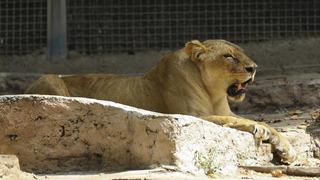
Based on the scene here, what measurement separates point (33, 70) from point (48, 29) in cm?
62

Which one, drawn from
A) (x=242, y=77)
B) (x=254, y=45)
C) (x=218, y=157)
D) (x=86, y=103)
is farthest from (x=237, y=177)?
(x=254, y=45)

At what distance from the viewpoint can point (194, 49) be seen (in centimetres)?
837

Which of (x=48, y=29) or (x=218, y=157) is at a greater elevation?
(x=48, y=29)

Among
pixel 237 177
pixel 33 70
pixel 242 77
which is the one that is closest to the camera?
pixel 237 177

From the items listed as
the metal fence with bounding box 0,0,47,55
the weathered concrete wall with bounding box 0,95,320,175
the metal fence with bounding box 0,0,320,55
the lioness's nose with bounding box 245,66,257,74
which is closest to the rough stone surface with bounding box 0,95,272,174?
the weathered concrete wall with bounding box 0,95,320,175

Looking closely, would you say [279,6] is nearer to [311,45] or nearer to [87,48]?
[311,45]

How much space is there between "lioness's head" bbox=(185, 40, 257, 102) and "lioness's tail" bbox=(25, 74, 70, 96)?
132cm

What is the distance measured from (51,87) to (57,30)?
364cm

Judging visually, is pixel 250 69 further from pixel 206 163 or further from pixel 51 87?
pixel 206 163

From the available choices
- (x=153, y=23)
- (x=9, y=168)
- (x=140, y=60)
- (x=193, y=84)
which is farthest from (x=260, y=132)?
(x=153, y=23)

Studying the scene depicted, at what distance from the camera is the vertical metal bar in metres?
12.2

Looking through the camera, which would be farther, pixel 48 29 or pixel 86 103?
pixel 48 29

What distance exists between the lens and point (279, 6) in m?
12.2

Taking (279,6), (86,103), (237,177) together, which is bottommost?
(237,177)
